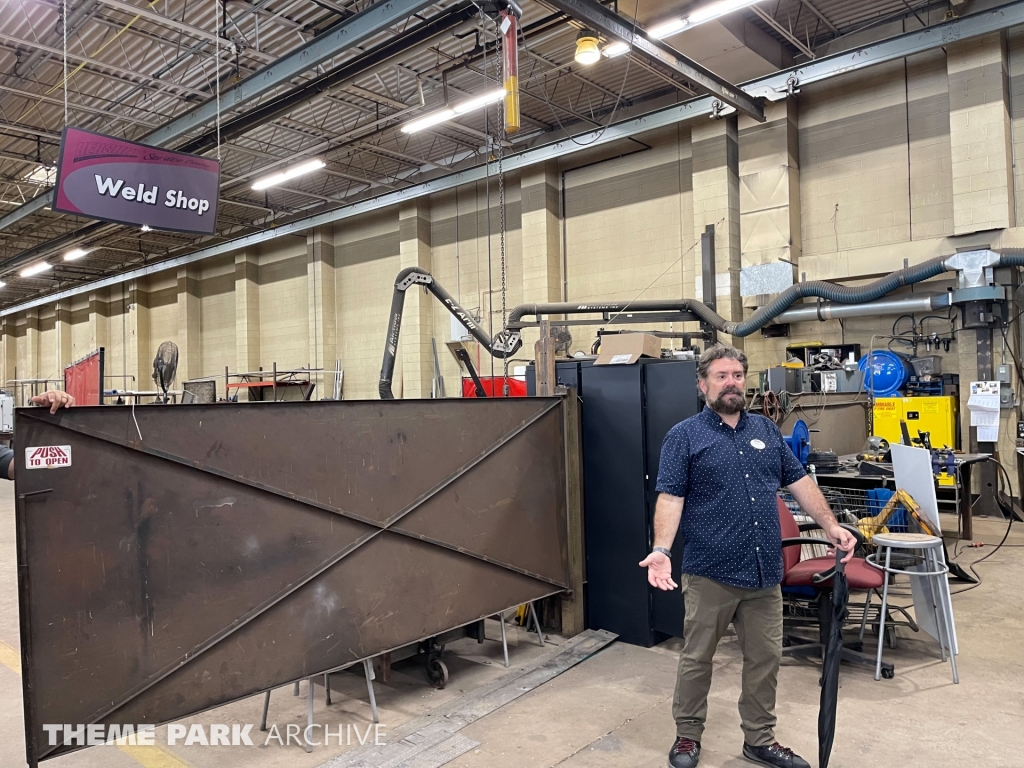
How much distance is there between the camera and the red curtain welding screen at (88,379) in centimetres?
521

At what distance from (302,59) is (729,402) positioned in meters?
7.06

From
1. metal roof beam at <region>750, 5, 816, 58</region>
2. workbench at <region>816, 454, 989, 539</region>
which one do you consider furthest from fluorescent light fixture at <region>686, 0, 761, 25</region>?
workbench at <region>816, 454, 989, 539</region>

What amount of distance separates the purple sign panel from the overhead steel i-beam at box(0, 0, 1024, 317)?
10.1 ft

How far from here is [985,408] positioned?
748cm

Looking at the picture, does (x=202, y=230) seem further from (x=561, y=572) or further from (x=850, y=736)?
(x=850, y=736)

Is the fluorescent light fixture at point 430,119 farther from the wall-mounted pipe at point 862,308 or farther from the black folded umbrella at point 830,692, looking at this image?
the black folded umbrella at point 830,692

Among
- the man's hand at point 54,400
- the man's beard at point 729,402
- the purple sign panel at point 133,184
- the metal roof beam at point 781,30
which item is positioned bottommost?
the man's beard at point 729,402

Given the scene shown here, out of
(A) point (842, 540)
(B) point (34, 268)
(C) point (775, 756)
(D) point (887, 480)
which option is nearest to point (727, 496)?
(A) point (842, 540)

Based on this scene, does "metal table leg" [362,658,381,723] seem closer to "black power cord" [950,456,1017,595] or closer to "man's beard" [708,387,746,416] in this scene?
"man's beard" [708,387,746,416]

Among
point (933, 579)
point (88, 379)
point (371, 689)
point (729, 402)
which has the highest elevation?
point (88, 379)

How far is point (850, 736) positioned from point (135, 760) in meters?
2.90

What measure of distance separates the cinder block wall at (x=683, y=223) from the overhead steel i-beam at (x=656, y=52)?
32.9 inches

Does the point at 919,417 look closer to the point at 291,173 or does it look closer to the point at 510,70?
the point at 510,70

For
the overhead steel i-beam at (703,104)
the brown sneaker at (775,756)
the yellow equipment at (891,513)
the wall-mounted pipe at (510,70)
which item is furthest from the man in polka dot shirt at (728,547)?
the overhead steel i-beam at (703,104)
